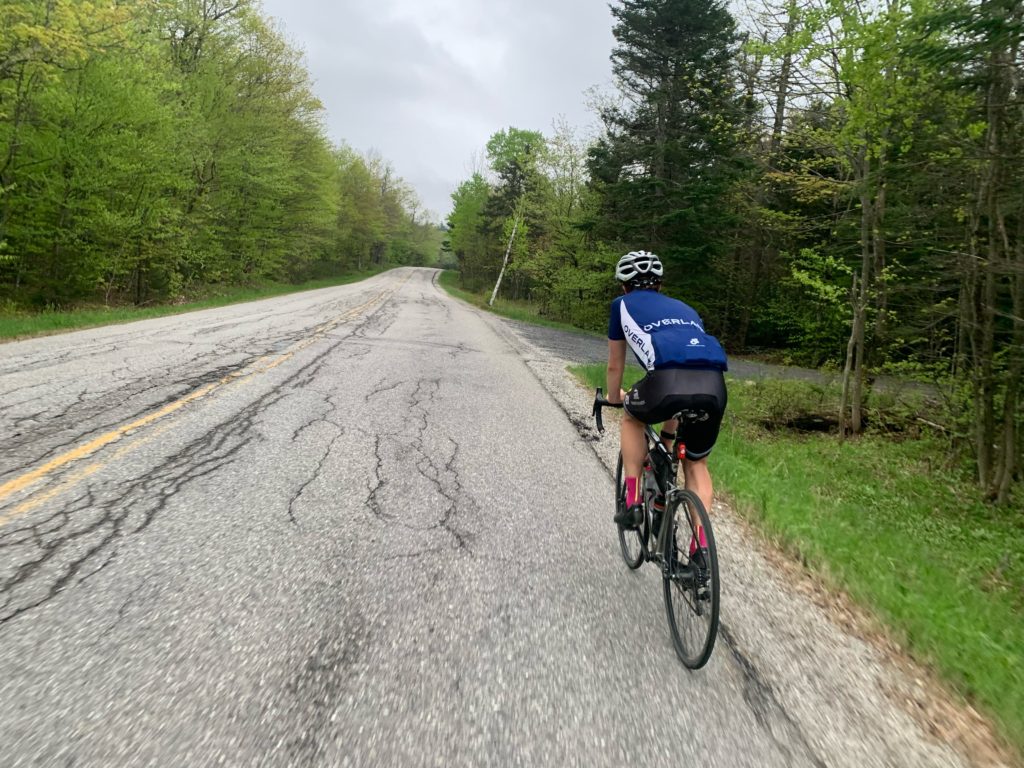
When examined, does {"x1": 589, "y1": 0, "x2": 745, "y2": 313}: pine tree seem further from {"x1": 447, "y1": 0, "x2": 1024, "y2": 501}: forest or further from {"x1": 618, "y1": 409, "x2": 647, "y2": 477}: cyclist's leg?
{"x1": 618, "y1": 409, "x2": 647, "y2": 477}: cyclist's leg

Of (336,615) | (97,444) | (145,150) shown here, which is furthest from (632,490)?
(145,150)

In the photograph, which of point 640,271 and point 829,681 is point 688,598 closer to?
point 829,681

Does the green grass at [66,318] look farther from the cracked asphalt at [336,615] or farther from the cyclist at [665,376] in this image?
the cyclist at [665,376]

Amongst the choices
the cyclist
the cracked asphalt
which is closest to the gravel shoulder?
the cracked asphalt

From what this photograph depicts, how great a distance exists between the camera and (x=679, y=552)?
280cm

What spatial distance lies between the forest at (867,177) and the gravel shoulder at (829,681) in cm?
400

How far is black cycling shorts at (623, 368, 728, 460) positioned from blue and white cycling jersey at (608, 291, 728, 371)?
6 cm

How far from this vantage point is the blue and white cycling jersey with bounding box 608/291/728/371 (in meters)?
2.88

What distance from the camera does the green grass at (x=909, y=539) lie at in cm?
270

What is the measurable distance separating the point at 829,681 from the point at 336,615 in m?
2.35

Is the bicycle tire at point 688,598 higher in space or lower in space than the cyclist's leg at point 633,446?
lower

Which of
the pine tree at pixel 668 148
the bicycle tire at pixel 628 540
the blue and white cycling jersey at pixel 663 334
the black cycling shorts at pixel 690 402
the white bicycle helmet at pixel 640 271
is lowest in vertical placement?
the bicycle tire at pixel 628 540

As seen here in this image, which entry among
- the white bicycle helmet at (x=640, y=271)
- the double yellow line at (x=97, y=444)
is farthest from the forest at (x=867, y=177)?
the double yellow line at (x=97, y=444)

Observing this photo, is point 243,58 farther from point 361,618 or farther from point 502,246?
point 361,618
